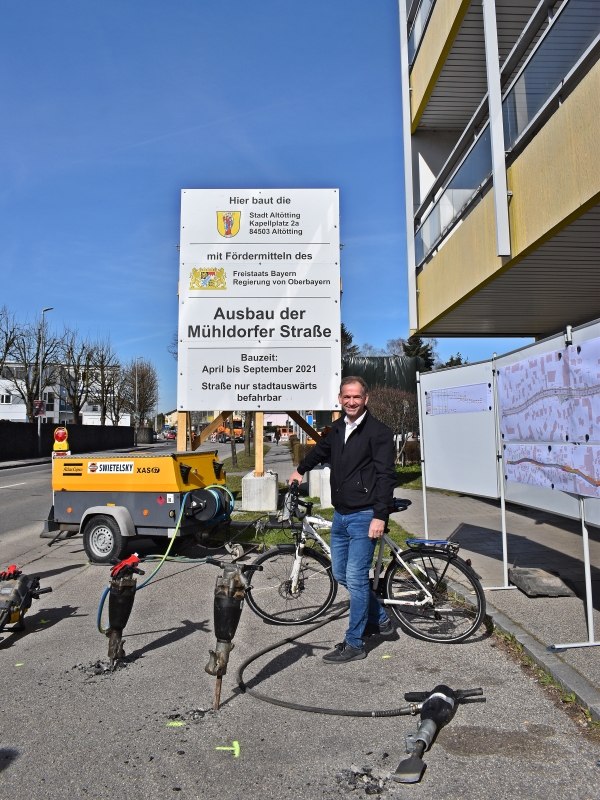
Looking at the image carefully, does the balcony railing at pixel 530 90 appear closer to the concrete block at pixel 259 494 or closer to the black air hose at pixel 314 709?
the concrete block at pixel 259 494

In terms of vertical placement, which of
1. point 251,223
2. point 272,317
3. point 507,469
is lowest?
point 507,469

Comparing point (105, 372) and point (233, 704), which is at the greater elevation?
point (105, 372)

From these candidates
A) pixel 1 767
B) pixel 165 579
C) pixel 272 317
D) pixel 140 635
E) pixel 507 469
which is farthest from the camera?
pixel 272 317

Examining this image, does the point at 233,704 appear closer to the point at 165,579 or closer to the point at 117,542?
the point at 165,579

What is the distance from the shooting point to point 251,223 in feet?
42.2

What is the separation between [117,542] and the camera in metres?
8.28

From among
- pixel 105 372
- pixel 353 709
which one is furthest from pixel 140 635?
pixel 105 372

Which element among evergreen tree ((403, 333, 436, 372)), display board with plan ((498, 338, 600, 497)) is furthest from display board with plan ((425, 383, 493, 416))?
evergreen tree ((403, 333, 436, 372))

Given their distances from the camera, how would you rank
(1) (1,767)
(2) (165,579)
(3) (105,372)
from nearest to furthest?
1. (1) (1,767)
2. (2) (165,579)
3. (3) (105,372)

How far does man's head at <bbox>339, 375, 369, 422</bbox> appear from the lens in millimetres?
→ 4797

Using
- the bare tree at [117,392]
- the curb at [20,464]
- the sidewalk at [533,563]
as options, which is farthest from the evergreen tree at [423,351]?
the sidewalk at [533,563]

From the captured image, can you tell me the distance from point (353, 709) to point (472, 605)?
1.89 metres

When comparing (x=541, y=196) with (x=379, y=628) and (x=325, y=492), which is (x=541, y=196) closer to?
(x=379, y=628)

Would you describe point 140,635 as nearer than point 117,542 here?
Yes
